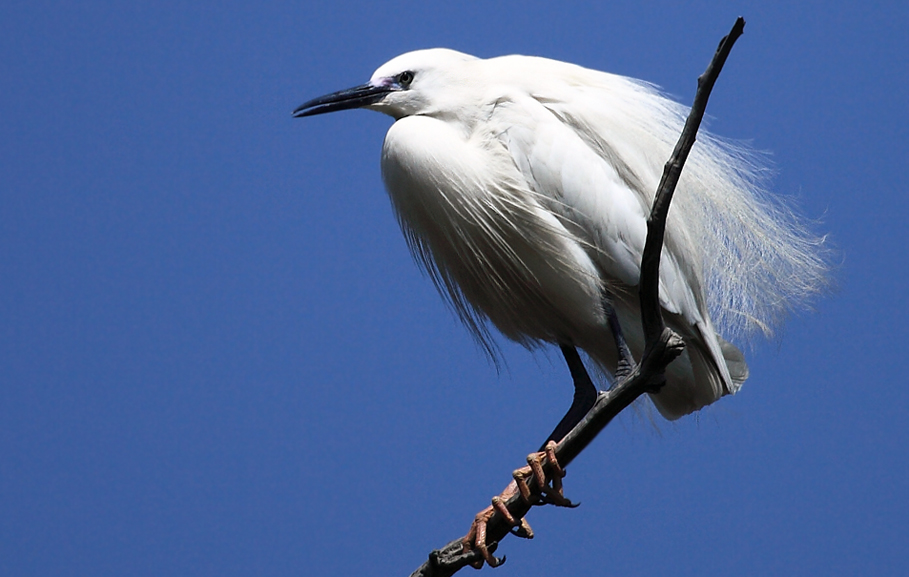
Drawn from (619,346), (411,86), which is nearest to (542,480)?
(619,346)

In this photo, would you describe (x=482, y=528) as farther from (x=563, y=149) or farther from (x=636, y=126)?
(x=636, y=126)

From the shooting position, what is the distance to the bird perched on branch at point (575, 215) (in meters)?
2.13

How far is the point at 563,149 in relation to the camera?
212 centimetres

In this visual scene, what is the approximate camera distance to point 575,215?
212cm

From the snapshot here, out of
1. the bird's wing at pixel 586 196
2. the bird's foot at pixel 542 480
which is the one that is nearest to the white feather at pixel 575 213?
the bird's wing at pixel 586 196

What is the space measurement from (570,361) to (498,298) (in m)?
0.24

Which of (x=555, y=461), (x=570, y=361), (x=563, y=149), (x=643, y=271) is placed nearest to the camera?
(x=643, y=271)

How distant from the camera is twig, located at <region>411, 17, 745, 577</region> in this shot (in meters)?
1.47

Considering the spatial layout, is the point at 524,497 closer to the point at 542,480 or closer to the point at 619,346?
the point at 542,480

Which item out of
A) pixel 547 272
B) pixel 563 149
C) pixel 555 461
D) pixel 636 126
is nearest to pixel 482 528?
pixel 555 461

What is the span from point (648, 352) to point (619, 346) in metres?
0.42

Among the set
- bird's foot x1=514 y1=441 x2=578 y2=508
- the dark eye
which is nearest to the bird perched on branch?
the dark eye

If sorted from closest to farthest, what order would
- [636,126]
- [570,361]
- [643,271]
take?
[643,271] → [636,126] → [570,361]

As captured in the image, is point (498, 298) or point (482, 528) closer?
point (482, 528)
